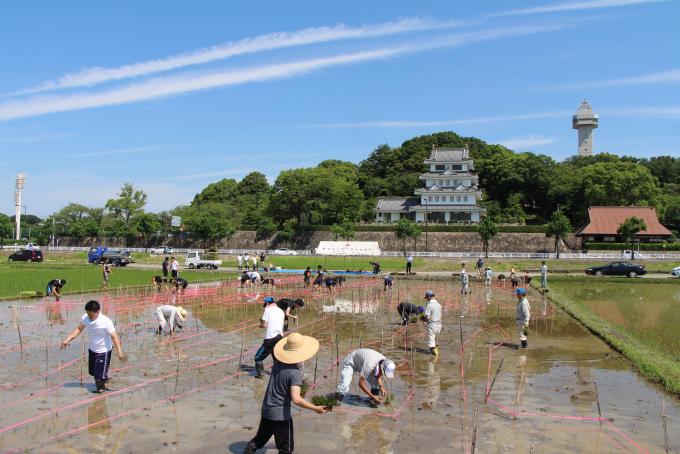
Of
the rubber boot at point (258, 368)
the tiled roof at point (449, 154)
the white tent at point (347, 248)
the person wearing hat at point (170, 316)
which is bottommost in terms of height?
the rubber boot at point (258, 368)

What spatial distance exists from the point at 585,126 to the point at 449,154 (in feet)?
223

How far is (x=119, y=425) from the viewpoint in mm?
7637

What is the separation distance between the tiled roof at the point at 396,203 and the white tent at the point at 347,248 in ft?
39.6

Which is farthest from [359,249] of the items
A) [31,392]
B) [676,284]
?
[31,392]

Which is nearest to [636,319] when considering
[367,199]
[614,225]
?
[614,225]

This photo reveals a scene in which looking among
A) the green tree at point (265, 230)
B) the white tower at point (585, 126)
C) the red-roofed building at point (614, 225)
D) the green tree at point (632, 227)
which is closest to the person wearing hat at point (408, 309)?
the green tree at point (632, 227)

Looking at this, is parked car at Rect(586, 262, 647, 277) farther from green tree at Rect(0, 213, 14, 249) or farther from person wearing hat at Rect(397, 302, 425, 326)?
green tree at Rect(0, 213, 14, 249)

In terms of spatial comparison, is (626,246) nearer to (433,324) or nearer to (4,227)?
(433,324)

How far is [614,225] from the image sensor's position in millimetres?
60781

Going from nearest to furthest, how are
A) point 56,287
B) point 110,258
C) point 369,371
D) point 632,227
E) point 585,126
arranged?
1. point 369,371
2. point 56,287
3. point 110,258
4. point 632,227
5. point 585,126

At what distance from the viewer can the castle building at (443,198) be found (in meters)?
79.9

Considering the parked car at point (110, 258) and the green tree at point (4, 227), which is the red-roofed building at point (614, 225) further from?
the green tree at point (4, 227)

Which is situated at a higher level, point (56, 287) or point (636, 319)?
point (56, 287)

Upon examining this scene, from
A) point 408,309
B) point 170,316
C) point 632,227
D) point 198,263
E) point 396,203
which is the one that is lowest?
point 198,263
